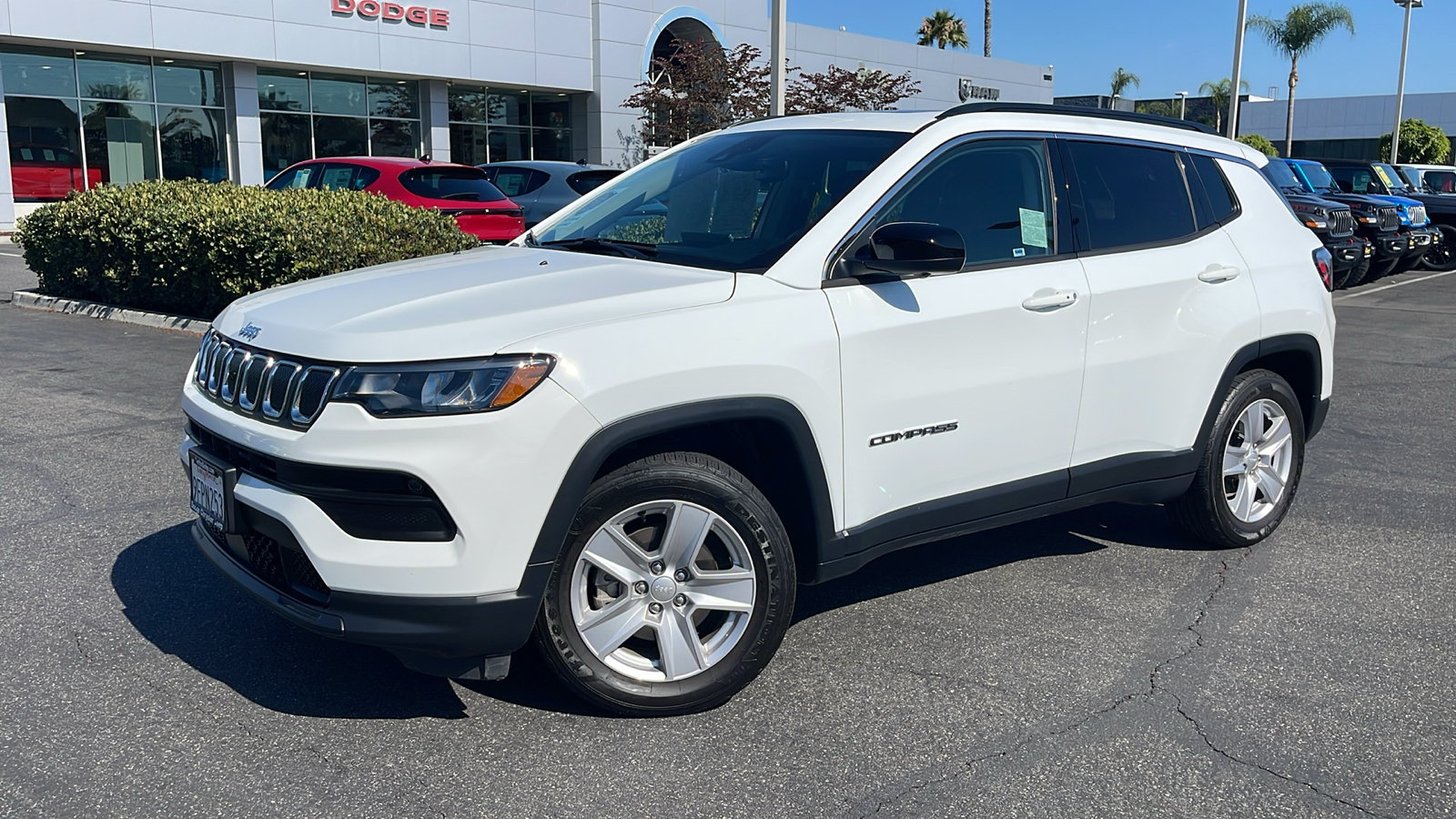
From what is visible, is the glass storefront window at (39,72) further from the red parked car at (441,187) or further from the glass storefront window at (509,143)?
the red parked car at (441,187)

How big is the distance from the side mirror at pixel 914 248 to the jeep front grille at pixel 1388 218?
18.7 meters

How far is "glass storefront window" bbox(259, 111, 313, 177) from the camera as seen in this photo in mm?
29562

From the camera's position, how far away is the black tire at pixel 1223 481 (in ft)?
16.4

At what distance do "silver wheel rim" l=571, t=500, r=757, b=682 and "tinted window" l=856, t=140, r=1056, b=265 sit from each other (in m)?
1.26

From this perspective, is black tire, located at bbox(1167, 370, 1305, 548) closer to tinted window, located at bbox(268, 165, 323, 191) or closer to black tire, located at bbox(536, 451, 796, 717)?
black tire, located at bbox(536, 451, 796, 717)

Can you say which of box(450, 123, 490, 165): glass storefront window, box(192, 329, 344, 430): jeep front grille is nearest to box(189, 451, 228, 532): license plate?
box(192, 329, 344, 430): jeep front grille

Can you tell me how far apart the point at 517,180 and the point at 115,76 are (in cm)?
1617

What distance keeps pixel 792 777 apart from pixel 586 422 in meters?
1.12

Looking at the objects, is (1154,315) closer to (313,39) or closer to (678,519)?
(678,519)

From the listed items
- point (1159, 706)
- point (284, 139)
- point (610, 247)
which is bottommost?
point (1159, 706)

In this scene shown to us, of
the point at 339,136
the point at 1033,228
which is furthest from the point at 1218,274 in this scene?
the point at 339,136

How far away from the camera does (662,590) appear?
354cm

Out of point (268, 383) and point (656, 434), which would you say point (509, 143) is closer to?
point (268, 383)

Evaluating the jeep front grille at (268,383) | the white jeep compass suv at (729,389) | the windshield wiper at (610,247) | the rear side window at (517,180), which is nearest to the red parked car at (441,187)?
the rear side window at (517,180)
